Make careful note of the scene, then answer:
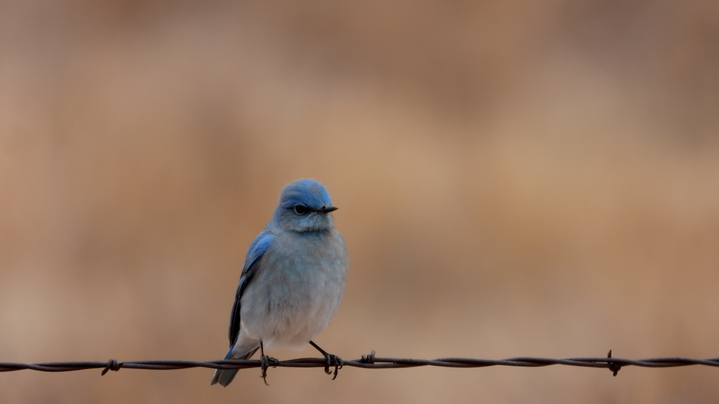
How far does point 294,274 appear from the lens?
5.23 m

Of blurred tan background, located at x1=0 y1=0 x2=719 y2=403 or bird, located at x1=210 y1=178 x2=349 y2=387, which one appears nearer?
bird, located at x1=210 y1=178 x2=349 y2=387

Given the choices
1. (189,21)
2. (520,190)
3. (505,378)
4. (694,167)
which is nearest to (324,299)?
(505,378)

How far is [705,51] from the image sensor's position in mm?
11766

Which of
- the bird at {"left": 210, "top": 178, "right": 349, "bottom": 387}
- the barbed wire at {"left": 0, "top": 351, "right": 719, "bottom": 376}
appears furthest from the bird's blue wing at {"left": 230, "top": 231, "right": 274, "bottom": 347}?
the barbed wire at {"left": 0, "top": 351, "right": 719, "bottom": 376}

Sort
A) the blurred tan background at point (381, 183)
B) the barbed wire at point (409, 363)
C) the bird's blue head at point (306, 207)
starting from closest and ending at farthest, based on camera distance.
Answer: the barbed wire at point (409, 363), the bird's blue head at point (306, 207), the blurred tan background at point (381, 183)

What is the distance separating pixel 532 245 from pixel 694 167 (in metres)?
2.62

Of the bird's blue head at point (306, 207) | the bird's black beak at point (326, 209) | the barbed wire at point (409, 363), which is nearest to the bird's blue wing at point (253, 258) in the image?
the bird's blue head at point (306, 207)

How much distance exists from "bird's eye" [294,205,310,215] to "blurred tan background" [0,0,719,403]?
4.06 metres

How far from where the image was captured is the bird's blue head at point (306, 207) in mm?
5367

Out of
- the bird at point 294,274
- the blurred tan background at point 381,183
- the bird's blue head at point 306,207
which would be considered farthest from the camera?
the blurred tan background at point 381,183

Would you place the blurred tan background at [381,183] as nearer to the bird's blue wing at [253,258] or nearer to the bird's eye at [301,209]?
the bird's blue wing at [253,258]

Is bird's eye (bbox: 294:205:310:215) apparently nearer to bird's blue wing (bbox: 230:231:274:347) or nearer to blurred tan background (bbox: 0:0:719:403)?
bird's blue wing (bbox: 230:231:274:347)

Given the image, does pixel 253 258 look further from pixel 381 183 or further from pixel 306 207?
pixel 381 183

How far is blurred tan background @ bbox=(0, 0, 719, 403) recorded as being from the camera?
9297mm
